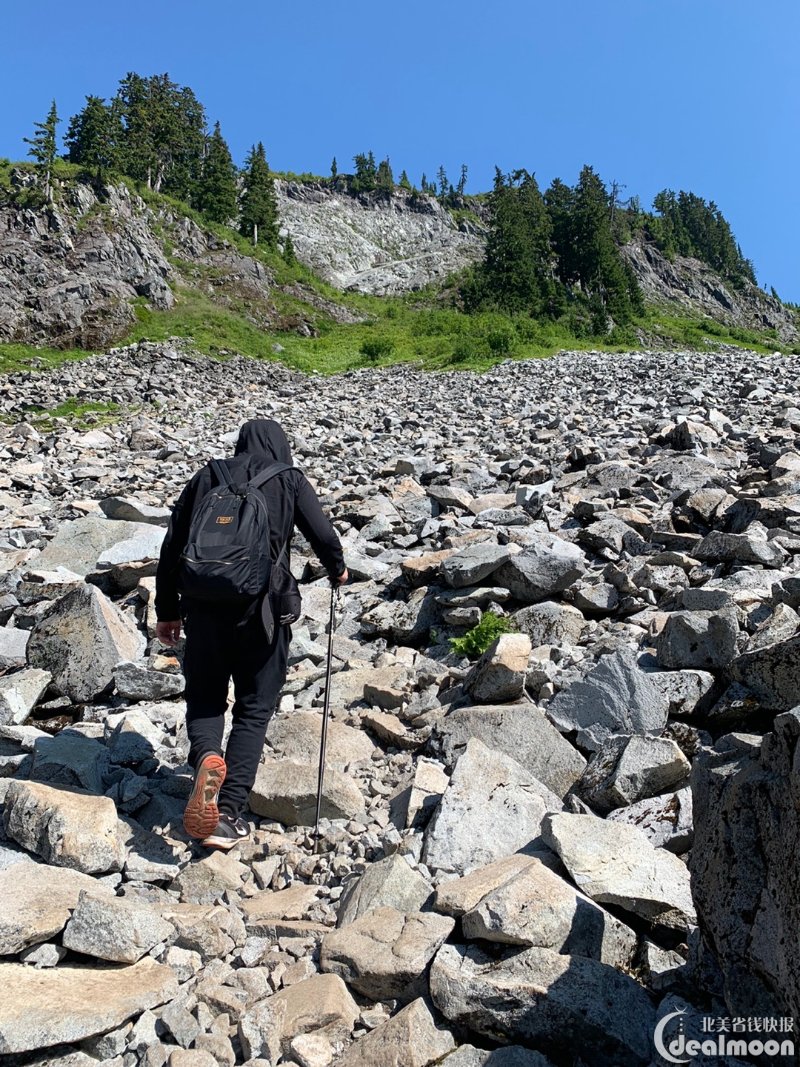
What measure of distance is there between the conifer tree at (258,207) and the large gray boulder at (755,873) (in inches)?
2733

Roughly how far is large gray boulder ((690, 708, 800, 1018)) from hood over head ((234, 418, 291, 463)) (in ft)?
10.1

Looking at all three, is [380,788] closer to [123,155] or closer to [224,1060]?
[224,1060]

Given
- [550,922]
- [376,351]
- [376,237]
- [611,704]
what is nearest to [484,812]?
[550,922]

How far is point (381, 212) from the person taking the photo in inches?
4454

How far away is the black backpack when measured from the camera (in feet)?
13.0

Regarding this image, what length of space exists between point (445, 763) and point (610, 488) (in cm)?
609

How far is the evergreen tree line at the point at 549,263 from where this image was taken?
56156 mm

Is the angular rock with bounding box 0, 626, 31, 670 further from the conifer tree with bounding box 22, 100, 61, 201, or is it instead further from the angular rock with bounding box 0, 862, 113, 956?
the conifer tree with bounding box 22, 100, 61, 201

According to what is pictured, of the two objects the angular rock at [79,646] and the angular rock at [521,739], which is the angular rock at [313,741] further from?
the angular rock at [79,646]

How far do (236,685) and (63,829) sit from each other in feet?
3.78

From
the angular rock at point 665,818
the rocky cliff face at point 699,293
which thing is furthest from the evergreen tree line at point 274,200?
the angular rock at point 665,818

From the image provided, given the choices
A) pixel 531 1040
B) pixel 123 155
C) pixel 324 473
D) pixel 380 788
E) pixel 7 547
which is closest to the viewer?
pixel 531 1040

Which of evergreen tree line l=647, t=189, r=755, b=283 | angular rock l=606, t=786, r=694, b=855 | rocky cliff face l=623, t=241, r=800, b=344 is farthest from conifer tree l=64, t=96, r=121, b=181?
evergreen tree line l=647, t=189, r=755, b=283

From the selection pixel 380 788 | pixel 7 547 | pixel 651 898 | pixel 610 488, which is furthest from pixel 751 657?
pixel 7 547
